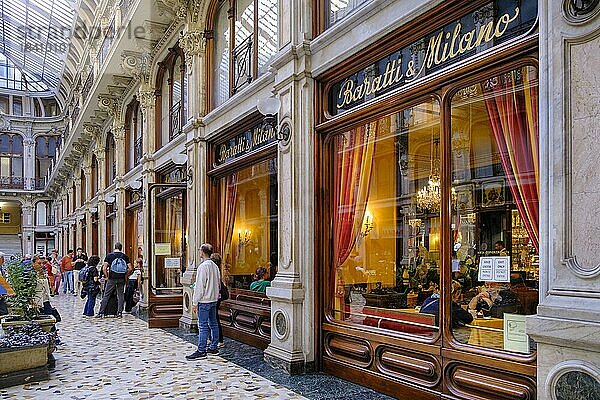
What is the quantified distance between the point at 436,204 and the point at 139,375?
3313 millimetres

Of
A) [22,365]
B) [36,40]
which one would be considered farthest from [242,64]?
[36,40]

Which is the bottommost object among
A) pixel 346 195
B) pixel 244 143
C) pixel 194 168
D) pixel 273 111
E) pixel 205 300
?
pixel 205 300

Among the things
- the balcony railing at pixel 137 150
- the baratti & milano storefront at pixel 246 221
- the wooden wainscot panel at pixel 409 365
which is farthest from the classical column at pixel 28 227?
the wooden wainscot panel at pixel 409 365

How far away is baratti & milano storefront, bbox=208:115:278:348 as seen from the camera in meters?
7.66

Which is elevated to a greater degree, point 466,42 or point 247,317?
point 466,42

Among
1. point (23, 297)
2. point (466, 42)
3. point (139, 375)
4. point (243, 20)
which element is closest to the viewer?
point (466, 42)

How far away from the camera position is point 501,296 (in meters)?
4.43

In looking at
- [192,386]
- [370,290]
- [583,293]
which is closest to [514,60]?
[583,293]

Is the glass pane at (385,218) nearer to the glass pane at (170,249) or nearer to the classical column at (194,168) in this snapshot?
the classical column at (194,168)

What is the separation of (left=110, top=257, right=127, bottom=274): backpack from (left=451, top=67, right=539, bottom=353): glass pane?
787cm

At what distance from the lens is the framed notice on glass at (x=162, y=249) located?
10.7 meters

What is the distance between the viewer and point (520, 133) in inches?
163

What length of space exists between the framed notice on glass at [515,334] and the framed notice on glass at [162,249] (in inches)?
290

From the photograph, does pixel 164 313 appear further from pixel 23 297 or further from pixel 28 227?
pixel 28 227
